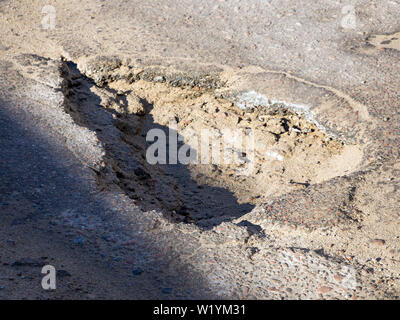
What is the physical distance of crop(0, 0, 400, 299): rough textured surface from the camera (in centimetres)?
242

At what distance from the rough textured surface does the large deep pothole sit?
0.03m

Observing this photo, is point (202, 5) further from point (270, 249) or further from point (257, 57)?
point (270, 249)

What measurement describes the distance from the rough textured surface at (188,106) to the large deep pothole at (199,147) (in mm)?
33

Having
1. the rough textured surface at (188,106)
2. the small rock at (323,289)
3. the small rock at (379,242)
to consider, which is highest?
the rough textured surface at (188,106)

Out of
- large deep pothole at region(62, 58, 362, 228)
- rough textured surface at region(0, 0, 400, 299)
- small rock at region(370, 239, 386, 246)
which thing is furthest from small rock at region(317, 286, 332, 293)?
large deep pothole at region(62, 58, 362, 228)

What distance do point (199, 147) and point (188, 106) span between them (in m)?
0.45

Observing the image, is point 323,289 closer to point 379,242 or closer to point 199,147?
point 379,242

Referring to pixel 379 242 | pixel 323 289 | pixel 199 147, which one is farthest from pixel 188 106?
pixel 323 289

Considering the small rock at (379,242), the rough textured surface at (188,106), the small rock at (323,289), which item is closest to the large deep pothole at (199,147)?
the rough textured surface at (188,106)

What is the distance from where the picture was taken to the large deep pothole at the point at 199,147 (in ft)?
12.0

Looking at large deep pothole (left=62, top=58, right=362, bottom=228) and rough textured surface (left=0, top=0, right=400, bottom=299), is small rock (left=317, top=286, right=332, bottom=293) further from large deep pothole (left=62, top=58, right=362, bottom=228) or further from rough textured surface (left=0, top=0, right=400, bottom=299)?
large deep pothole (left=62, top=58, right=362, bottom=228)

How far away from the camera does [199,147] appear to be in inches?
168

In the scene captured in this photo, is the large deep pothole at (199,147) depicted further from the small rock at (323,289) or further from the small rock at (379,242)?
the small rock at (323,289)
